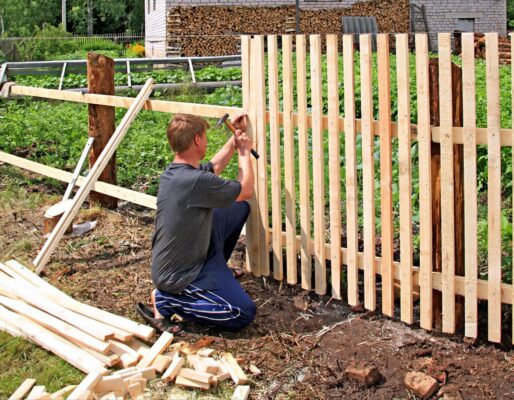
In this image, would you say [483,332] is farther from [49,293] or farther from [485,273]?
[49,293]

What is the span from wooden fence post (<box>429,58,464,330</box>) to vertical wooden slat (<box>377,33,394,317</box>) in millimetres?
264

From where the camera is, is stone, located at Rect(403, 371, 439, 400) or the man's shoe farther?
the man's shoe

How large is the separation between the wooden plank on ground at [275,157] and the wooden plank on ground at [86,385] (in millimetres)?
1805

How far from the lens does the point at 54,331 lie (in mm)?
4625

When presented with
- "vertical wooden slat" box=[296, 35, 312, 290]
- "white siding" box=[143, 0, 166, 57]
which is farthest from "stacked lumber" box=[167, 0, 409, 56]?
"vertical wooden slat" box=[296, 35, 312, 290]

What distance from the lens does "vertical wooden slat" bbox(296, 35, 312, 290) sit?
16.7 ft


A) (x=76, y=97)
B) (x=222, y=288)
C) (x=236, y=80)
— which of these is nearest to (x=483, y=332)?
(x=222, y=288)

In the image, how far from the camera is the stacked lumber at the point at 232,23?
24406 mm

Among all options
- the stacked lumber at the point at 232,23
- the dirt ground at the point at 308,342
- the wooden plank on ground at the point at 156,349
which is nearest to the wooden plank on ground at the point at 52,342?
the wooden plank on ground at the point at 156,349

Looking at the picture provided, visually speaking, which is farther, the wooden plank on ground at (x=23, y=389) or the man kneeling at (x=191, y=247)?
the man kneeling at (x=191, y=247)

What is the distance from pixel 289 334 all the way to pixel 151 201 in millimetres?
2107

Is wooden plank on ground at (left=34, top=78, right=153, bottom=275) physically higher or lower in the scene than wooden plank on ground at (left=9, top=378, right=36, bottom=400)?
higher

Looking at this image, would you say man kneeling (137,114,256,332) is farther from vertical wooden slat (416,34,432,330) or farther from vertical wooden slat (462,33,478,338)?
vertical wooden slat (462,33,478,338)

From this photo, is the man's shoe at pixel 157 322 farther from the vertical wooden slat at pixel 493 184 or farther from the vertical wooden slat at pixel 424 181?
the vertical wooden slat at pixel 493 184
